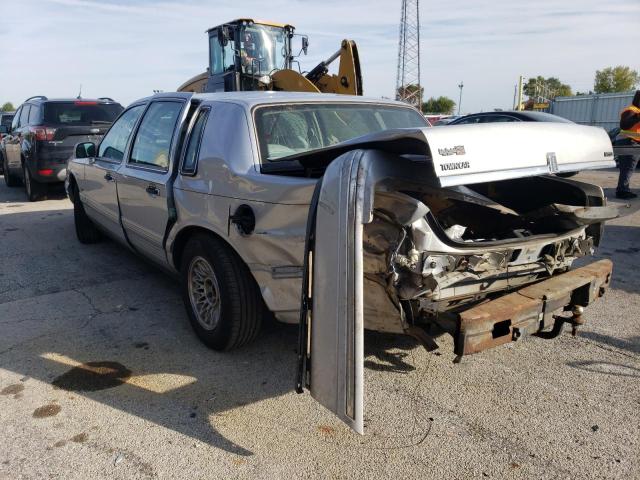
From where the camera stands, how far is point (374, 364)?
3.63 meters

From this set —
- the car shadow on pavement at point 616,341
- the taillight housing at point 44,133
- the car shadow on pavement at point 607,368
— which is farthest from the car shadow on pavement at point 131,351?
the taillight housing at point 44,133

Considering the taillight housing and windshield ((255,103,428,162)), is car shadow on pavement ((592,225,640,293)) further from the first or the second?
the taillight housing

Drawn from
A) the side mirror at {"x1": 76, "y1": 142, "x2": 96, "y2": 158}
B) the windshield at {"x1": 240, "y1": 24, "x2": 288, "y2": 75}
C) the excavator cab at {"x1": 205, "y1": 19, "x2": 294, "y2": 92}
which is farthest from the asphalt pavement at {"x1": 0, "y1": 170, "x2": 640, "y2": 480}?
the windshield at {"x1": 240, "y1": 24, "x2": 288, "y2": 75}

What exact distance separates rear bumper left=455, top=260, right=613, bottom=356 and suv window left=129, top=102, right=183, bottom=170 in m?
2.59

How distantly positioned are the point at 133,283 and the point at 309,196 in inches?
126

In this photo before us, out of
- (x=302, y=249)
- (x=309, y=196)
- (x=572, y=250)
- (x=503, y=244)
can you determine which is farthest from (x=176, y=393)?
(x=572, y=250)

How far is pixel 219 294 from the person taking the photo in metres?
3.54

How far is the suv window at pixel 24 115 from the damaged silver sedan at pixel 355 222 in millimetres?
8099

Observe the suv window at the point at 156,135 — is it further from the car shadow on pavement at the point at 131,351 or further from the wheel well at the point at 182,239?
the car shadow on pavement at the point at 131,351

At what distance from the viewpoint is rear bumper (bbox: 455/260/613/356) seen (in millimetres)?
2682

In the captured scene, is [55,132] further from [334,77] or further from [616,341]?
[616,341]

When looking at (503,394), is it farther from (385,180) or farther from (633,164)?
(633,164)

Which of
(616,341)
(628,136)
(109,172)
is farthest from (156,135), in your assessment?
(628,136)

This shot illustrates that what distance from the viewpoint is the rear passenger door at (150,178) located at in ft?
13.6
